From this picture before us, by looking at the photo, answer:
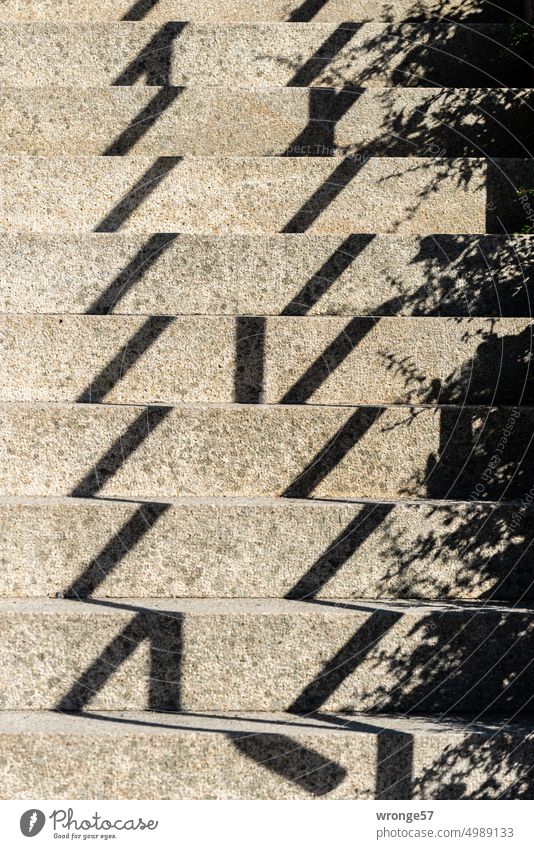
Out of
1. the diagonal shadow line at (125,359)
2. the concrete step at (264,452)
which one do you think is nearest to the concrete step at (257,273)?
the diagonal shadow line at (125,359)

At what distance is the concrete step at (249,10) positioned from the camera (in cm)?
507

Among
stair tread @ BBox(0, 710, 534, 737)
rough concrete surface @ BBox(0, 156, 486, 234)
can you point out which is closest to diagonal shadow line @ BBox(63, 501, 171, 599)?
stair tread @ BBox(0, 710, 534, 737)

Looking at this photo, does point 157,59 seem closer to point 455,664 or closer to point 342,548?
point 342,548

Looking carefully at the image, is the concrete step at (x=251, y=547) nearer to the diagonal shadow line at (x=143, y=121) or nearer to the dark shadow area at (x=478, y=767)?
the dark shadow area at (x=478, y=767)

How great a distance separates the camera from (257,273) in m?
4.07

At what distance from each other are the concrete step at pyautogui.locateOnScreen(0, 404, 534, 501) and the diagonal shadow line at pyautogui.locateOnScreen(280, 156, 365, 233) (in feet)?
3.26

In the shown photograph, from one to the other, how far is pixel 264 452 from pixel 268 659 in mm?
732

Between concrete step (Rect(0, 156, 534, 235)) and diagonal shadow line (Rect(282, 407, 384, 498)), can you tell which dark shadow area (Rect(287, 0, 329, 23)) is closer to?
concrete step (Rect(0, 156, 534, 235))

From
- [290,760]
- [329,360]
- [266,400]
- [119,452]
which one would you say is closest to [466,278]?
[329,360]

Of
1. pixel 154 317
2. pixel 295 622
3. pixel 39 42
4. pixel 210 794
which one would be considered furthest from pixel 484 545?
pixel 39 42

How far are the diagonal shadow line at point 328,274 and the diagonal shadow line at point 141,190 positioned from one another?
2.60ft

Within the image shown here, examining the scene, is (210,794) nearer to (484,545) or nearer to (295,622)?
(295,622)

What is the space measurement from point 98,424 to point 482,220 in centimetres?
181
